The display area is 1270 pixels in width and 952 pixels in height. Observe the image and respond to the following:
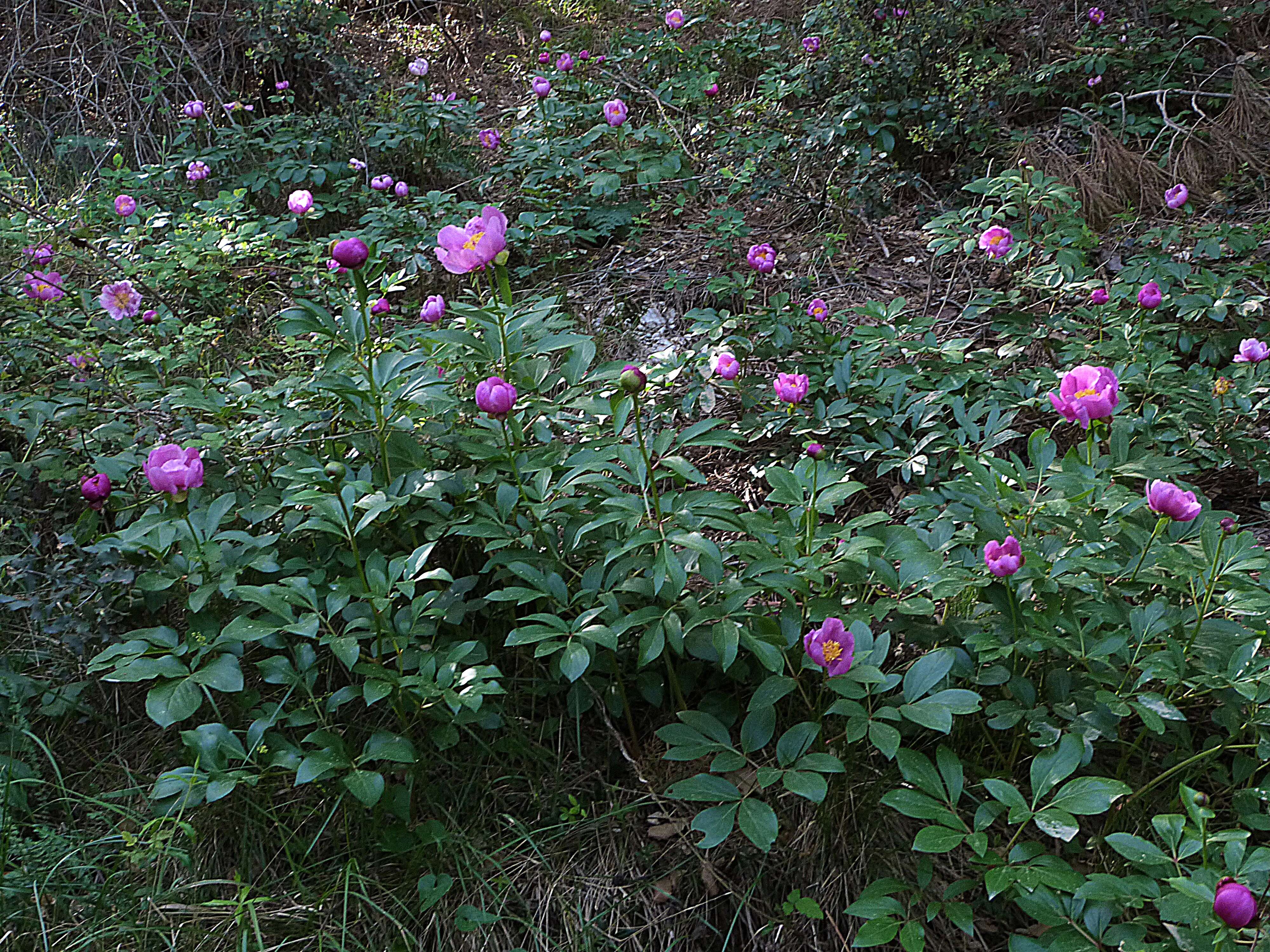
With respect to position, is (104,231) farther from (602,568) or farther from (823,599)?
(823,599)

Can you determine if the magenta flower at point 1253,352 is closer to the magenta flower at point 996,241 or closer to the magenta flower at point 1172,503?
the magenta flower at point 996,241

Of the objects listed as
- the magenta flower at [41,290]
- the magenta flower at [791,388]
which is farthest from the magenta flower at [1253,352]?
the magenta flower at [41,290]

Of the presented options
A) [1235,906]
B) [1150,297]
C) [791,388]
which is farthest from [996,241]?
[1235,906]

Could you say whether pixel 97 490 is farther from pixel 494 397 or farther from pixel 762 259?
pixel 762 259

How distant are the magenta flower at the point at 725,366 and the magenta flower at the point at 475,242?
2.25 ft

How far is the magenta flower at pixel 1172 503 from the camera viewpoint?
1.40 metres

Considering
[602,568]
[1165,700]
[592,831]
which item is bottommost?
[592,831]

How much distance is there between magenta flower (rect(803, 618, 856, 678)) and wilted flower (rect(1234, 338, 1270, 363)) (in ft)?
4.87

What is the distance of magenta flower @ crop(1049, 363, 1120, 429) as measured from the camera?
159cm

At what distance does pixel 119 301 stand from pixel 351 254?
1.07 metres

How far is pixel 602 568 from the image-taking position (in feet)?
4.95

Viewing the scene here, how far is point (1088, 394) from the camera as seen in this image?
161 cm

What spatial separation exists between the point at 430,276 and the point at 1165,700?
249 cm

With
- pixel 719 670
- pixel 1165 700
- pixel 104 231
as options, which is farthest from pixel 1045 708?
pixel 104 231
